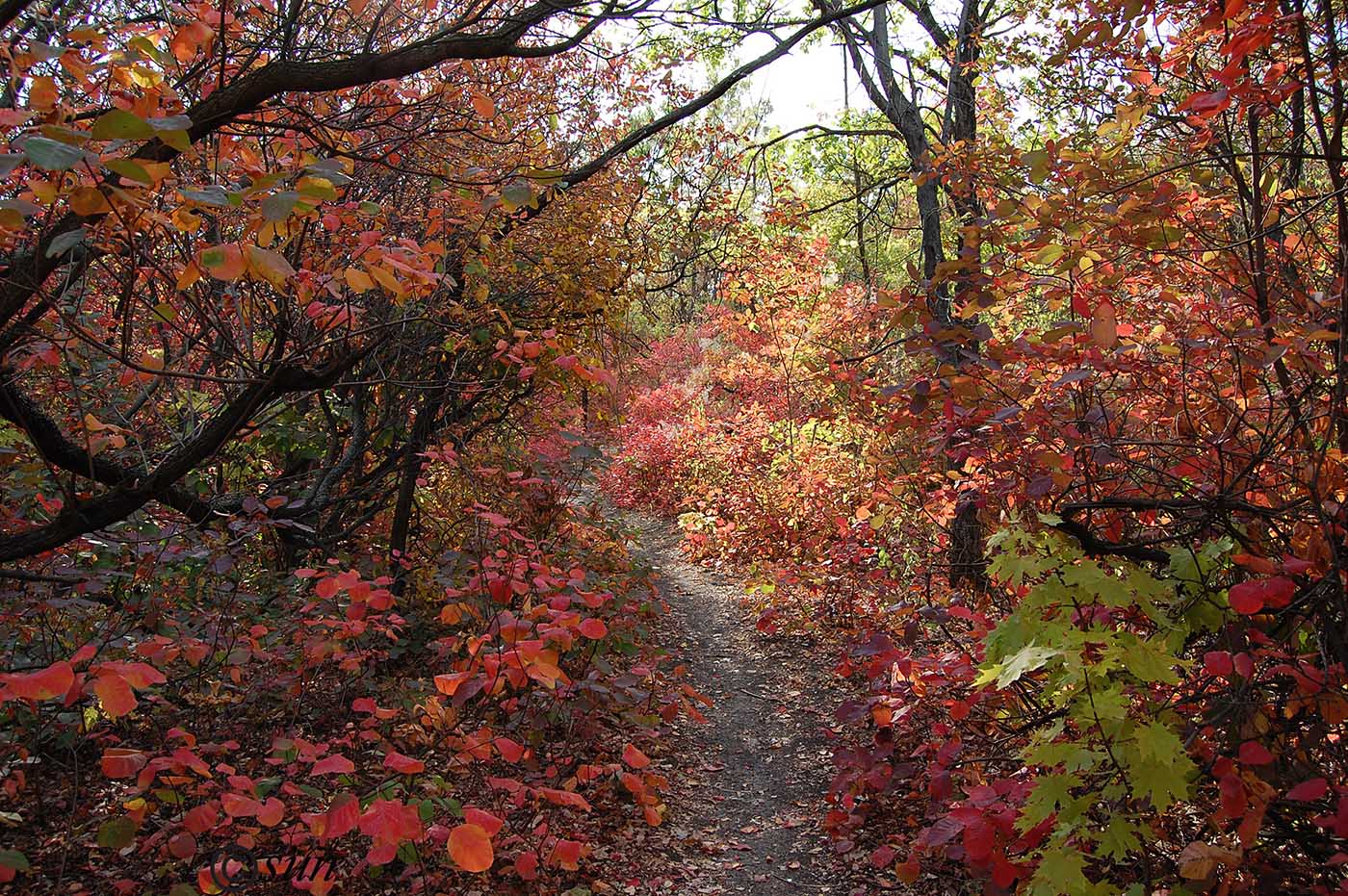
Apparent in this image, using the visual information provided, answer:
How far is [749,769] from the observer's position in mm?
5312

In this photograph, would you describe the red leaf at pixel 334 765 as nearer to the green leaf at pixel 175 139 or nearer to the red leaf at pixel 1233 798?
the green leaf at pixel 175 139

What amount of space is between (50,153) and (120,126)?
121 millimetres

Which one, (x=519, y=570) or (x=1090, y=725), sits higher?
(x=519, y=570)

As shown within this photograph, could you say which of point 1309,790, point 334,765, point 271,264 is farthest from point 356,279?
point 1309,790

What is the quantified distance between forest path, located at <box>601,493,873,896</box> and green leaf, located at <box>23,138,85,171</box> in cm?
381

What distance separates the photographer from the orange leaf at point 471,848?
2.16 meters

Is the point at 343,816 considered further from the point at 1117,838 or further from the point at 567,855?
the point at 1117,838

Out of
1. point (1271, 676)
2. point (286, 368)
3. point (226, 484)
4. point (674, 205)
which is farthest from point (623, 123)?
point (1271, 676)

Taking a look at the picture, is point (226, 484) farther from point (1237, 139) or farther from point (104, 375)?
point (1237, 139)

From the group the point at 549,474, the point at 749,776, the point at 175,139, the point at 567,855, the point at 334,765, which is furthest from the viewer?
the point at 549,474

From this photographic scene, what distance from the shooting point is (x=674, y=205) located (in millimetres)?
8008

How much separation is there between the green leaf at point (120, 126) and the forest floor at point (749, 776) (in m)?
3.75

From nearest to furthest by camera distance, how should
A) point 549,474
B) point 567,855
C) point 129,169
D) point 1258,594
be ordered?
point 129,169
point 1258,594
point 567,855
point 549,474

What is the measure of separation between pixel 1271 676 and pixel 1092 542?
0.68 m
